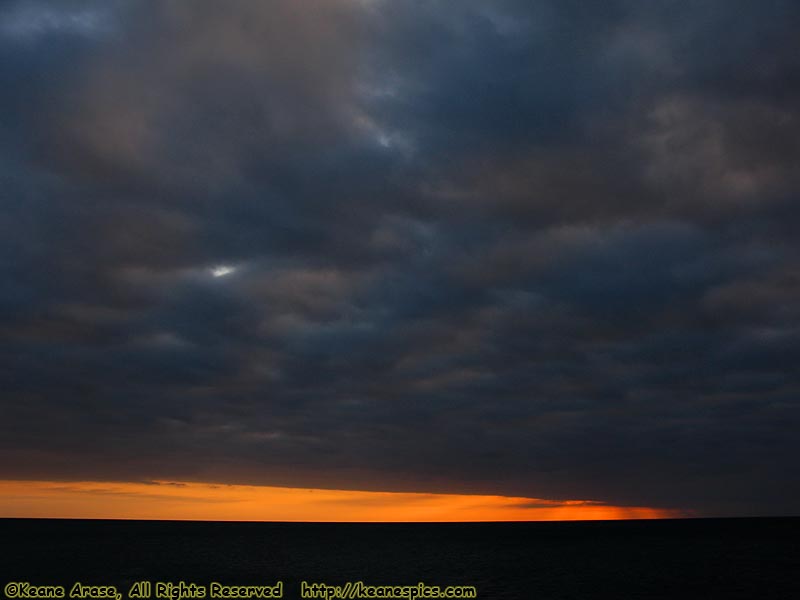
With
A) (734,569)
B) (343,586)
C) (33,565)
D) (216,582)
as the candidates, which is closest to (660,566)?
(734,569)

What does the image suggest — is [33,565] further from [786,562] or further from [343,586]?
[786,562]

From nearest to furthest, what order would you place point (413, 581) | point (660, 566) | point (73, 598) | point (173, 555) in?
point (73, 598) < point (413, 581) < point (660, 566) < point (173, 555)

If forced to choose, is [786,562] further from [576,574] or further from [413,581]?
[413,581]

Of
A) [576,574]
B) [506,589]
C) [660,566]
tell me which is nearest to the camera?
[506,589]

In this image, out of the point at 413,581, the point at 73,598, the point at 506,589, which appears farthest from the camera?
the point at 413,581

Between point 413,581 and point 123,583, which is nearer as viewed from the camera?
point 123,583

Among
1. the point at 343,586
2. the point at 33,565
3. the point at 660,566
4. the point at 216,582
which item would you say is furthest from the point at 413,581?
the point at 33,565

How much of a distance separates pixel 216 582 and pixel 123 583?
12465 millimetres

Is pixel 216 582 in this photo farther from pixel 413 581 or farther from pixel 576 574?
pixel 576 574

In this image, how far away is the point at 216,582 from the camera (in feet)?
305

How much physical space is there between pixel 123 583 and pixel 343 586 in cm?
3002

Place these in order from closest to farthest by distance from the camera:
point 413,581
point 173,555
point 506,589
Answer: point 506,589 < point 413,581 < point 173,555

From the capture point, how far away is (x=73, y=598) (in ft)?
248

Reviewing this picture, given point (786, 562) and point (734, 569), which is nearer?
point (734, 569)
